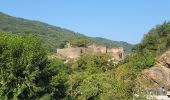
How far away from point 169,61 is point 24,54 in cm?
3634

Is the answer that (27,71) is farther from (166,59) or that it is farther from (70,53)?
(70,53)

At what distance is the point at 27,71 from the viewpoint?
3712 cm

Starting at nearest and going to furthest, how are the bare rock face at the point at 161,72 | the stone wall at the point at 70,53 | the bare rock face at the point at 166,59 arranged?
the bare rock face at the point at 161,72 → the bare rock face at the point at 166,59 → the stone wall at the point at 70,53

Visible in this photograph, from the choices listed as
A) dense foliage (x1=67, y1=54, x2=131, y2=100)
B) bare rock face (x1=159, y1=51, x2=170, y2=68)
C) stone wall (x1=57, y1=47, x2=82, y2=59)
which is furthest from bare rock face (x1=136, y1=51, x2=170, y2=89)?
stone wall (x1=57, y1=47, x2=82, y2=59)

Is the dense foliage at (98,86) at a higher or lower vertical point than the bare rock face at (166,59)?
lower

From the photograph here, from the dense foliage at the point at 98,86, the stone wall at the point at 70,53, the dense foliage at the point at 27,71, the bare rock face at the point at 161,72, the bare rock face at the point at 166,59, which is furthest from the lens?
the stone wall at the point at 70,53

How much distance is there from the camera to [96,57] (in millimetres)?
79125

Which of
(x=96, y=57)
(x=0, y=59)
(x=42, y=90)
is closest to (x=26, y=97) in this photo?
(x=42, y=90)

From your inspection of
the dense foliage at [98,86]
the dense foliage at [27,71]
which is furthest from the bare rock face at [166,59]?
the dense foliage at [27,71]

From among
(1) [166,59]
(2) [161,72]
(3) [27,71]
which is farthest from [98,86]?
(1) [166,59]

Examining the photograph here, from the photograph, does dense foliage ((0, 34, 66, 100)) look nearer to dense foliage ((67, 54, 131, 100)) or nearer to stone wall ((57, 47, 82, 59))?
dense foliage ((67, 54, 131, 100))

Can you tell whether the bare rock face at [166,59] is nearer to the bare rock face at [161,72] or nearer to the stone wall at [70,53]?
the bare rock face at [161,72]

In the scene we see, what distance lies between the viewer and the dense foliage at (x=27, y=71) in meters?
37.1

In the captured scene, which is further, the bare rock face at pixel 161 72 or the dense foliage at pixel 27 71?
the bare rock face at pixel 161 72
